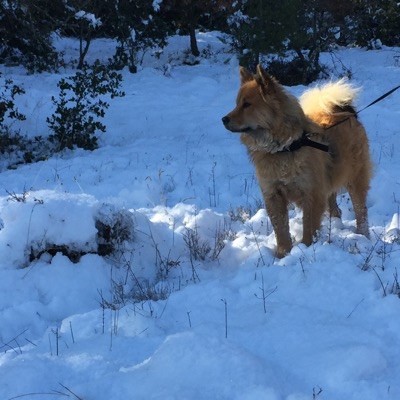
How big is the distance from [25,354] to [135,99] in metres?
10.1

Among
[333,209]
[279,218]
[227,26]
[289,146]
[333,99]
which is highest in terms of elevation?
[227,26]

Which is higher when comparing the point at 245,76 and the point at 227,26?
the point at 227,26

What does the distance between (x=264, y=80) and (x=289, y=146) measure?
0.60 m

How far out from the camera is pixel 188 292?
135 inches

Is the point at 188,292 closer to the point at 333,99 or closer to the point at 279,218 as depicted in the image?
the point at 279,218

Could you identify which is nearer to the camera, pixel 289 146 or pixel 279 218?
pixel 289 146

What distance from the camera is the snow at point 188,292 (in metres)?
2.41

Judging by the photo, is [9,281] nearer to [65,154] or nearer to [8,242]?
[8,242]

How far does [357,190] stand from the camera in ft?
17.2

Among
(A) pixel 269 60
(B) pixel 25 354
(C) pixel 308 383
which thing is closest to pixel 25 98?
(A) pixel 269 60

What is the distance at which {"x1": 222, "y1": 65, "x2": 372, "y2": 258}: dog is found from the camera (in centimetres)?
447

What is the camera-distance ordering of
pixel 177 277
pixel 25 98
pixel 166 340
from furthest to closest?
pixel 25 98 < pixel 177 277 < pixel 166 340

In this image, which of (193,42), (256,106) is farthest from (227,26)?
(256,106)

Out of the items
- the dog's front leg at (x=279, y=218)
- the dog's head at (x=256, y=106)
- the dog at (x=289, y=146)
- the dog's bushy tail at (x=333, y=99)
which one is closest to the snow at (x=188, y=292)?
the dog's front leg at (x=279, y=218)
